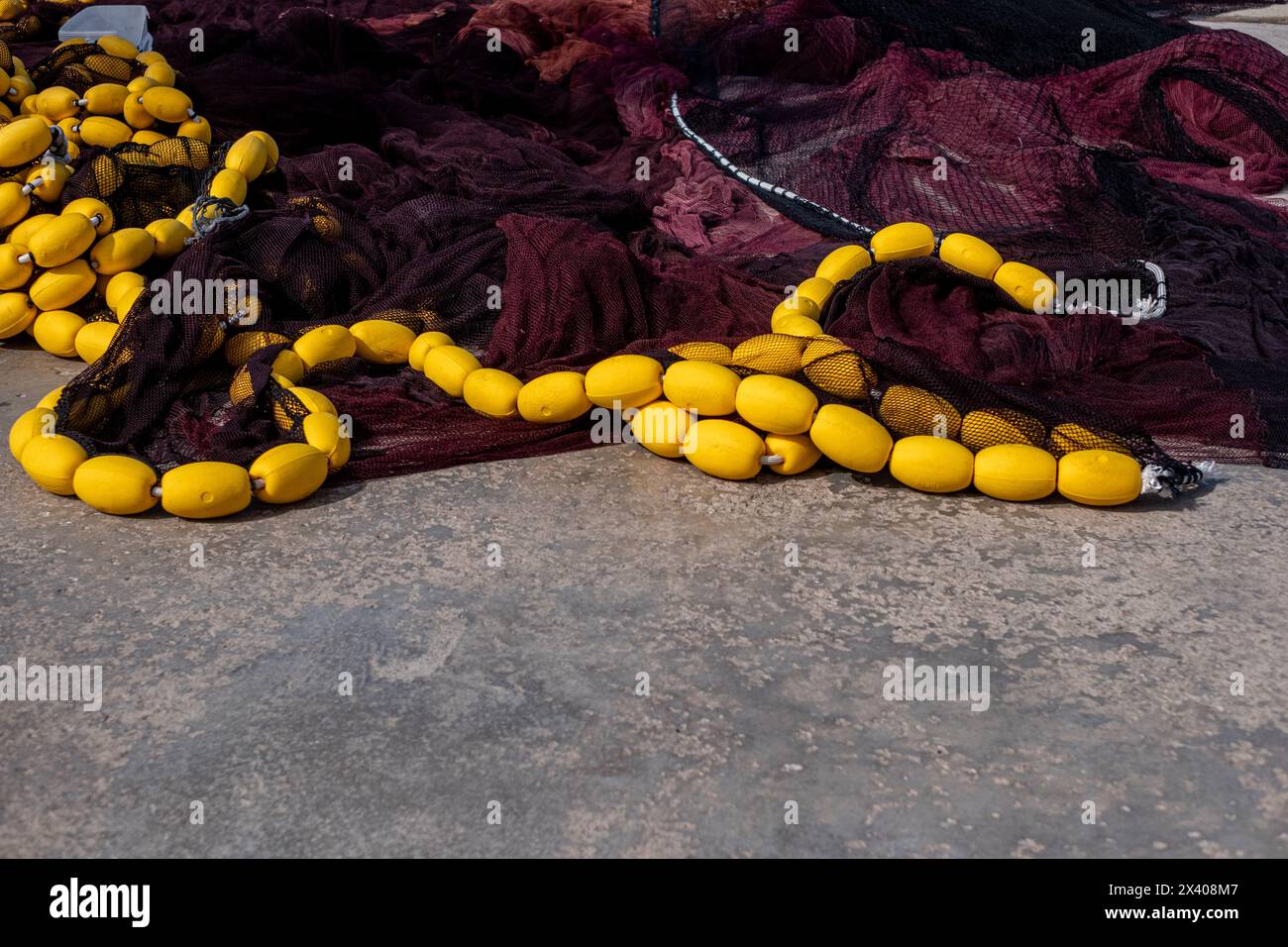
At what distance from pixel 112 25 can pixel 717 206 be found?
11.3ft

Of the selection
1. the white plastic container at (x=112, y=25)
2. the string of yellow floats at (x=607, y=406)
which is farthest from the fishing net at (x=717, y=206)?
the white plastic container at (x=112, y=25)

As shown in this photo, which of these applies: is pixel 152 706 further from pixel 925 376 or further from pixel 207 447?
pixel 925 376

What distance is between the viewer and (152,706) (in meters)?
2.50

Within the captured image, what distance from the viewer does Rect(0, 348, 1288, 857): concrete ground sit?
2.20 meters

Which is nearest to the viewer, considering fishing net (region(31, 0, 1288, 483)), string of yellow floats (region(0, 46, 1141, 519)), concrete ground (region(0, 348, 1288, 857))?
concrete ground (region(0, 348, 1288, 857))

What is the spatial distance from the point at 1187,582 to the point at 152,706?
2.50 metres

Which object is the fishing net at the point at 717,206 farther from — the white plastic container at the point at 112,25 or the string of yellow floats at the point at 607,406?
the white plastic container at the point at 112,25

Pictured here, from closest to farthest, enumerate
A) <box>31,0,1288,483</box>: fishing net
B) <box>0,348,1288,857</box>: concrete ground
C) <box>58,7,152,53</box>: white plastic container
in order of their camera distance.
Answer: <box>0,348,1288,857</box>: concrete ground → <box>31,0,1288,483</box>: fishing net → <box>58,7,152,53</box>: white plastic container

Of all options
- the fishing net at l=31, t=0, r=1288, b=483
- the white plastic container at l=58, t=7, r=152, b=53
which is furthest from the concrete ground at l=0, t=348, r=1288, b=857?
the white plastic container at l=58, t=7, r=152, b=53

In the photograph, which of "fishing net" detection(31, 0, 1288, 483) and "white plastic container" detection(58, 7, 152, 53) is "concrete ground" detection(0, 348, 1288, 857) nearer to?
"fishing net" detection(31, 0, 1288, 483)

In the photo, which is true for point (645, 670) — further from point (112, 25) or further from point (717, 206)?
point (112, 25)

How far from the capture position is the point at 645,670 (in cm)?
258

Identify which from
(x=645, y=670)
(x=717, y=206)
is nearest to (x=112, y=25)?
(x=717, y=206)

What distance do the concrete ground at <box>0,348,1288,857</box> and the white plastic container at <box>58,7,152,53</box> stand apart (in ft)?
11.8
